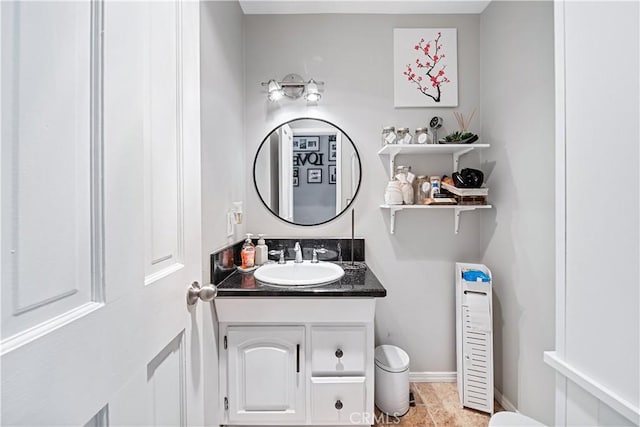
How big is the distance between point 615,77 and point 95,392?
1.07 metres

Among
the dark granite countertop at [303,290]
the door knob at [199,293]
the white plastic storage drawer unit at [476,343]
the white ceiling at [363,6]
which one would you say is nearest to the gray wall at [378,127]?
the white ceiling at [363,6]

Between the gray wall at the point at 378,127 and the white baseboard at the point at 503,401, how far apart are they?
0.94 ft

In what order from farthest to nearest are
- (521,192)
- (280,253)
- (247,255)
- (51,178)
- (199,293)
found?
(280,253)
(247,255)
(521,192)
(199,293)
(51,178)

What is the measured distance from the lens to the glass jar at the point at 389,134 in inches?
79.1

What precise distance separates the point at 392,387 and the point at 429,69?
2033 mm

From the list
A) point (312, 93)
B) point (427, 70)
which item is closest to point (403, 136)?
point (427, 70)

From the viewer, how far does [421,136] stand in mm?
2008

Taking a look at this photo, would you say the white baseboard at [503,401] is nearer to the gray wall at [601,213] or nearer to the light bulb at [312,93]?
the gray wall at [601,213]

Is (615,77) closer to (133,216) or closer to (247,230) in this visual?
(133,216)

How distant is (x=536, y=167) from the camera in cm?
159

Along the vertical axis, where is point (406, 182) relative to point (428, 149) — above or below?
below

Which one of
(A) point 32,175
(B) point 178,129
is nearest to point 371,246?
(B) point 178,129

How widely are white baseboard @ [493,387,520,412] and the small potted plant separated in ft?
5.14

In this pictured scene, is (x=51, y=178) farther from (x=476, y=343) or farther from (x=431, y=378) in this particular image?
(x=431, y=378)
